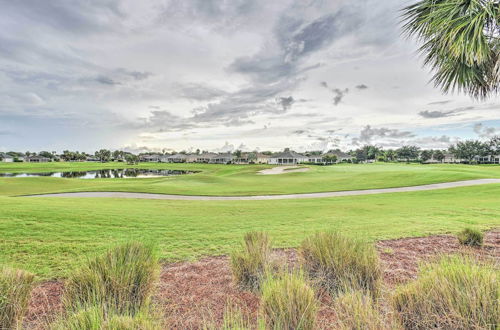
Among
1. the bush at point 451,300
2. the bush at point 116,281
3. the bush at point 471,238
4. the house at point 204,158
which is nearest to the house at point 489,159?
the house at point 204,158

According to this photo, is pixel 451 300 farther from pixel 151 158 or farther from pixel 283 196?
pixel 151 158

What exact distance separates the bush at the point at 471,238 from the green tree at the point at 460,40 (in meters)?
4.46

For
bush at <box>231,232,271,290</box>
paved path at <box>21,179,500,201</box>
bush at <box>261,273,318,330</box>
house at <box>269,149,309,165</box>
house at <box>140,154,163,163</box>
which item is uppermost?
house at <box>140,154,163,163</box>

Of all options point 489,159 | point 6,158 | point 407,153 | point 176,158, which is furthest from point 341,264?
point 6,158

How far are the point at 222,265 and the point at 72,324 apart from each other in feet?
9.84

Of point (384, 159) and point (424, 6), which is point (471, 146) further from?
point (424, 6)

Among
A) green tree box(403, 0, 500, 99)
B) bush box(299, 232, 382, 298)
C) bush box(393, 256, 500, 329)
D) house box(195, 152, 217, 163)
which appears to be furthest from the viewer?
house box(195, 152, 217, 163)

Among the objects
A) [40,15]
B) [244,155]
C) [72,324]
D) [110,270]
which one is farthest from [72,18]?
[244,155]

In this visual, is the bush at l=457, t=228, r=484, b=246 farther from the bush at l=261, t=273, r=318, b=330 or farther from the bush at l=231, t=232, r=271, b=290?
the bush at l=261, t=273, r=318, b=330

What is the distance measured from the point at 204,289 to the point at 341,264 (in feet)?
7.12

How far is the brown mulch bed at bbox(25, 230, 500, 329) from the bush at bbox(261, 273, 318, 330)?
17.5 inches

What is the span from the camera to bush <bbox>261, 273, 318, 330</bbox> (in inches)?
91.4

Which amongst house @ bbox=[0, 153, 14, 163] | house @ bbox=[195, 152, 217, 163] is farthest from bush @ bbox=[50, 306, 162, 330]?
house @ bbox=[0, 153, 14, 163]

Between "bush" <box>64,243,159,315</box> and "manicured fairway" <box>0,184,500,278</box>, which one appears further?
"manicured fairway" <box>0,184,500,278</box>
